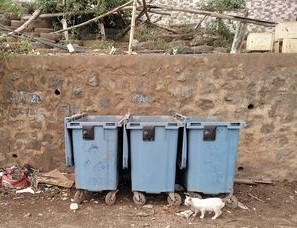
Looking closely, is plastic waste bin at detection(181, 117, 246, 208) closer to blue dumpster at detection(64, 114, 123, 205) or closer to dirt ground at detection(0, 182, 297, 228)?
dirt ground at detection(0, 182, 297, 228)

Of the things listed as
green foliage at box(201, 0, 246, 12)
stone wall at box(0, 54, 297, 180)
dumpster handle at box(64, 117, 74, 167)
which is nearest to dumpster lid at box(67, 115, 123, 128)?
dumpster handle at box(64, 117, 74, 167)

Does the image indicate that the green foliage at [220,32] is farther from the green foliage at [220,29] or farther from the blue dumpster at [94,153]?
the blue dumpster at [94,153]

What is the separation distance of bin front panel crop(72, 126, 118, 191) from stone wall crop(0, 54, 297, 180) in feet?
3.20

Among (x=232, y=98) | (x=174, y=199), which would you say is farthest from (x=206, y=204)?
(x=232, y=98)

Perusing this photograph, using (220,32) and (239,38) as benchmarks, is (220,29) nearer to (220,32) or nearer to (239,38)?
(220,32)

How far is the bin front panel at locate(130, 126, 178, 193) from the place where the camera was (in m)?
4.47

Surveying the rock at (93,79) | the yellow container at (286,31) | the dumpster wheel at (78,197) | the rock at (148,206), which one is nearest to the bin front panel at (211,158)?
the rock at (148,206)

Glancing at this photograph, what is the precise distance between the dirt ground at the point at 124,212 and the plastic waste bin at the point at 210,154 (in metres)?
0.33

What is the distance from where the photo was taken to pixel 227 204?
4.68 m

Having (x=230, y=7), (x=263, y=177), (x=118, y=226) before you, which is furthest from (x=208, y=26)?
(x=118, y=226)

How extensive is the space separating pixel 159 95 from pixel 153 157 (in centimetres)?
117

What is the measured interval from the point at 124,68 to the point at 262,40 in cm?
207

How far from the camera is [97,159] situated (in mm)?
4535

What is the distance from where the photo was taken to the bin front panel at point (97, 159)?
4500mm
